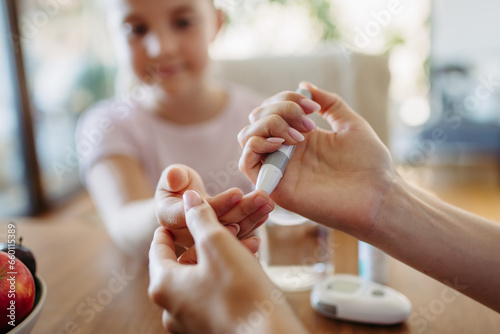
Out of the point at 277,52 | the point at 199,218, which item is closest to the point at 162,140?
the point at 199,218

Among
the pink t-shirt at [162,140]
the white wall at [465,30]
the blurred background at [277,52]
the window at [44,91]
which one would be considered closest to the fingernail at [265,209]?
the pink t-shirt at [162,140]

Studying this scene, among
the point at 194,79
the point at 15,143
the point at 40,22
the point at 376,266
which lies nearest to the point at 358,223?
the point at 376,266

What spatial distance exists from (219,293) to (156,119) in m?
0.80

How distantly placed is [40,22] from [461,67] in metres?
3.01

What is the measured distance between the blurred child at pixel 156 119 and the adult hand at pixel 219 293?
0.31 metres

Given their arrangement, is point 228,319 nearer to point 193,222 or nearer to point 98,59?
point 193,222

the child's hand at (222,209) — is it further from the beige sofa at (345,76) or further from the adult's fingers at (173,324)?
the beige sofa at (345,76)

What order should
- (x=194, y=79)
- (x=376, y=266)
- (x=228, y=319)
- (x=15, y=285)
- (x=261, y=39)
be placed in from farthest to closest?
(x=261, y=39) < (x=194, y=79) < (x=376, y=266) < (x=15, y=285) < (x=228, y=319)

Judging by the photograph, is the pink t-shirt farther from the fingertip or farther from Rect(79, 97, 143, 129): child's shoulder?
the fingertip

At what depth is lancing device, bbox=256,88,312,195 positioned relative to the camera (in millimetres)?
474

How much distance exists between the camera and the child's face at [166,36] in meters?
0.83

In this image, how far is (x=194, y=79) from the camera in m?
1.00

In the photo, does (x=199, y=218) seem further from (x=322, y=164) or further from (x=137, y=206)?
(x=137, y=206)

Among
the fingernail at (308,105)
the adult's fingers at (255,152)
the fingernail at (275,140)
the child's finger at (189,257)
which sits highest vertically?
the fingernail at (308,105)
